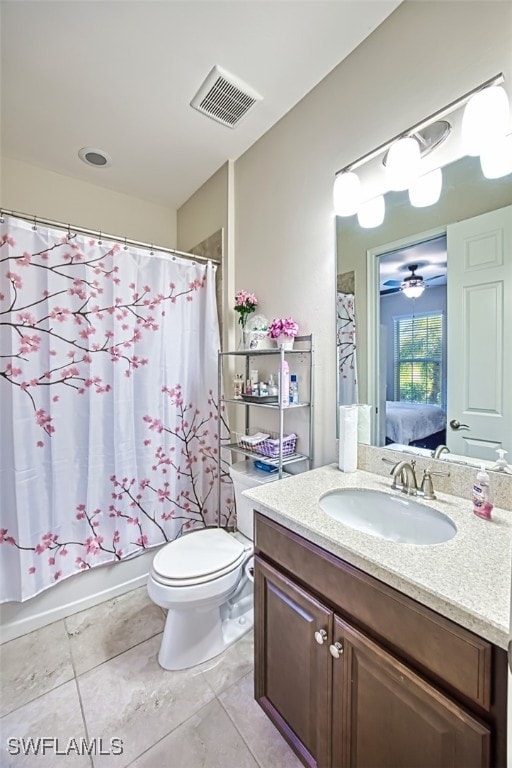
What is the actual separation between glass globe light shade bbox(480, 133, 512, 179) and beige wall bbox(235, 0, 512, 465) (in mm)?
201

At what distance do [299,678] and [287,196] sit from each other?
1.98m

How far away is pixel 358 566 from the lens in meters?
0.76

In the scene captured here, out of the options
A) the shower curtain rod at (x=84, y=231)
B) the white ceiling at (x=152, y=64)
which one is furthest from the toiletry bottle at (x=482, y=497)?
the shower curtain rod at (x=84, y=231)

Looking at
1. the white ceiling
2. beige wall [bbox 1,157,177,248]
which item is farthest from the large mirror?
beige wall [bbox 1,157,177,248]

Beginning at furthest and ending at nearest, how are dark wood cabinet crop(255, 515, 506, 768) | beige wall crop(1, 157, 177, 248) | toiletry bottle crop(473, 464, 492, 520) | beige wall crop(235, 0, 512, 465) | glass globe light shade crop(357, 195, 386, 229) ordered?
beige wall crop(1, 157, 177, 248) < glass globe light shade crop(357, 195, 386, 229) < beige wall crop(235, 0, 512, 465) < toiletry bottle crop(473, 464, 492, 520) < dark wood cabinet crop(255, 515, 506, 768)

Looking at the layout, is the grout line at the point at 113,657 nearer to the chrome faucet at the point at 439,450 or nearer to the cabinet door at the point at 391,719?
the cabinet door at the point at 391,719

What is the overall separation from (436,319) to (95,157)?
2.19 metres

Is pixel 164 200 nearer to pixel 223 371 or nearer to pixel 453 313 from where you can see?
pixel 223 371

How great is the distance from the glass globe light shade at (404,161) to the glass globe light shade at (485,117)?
6.0 inches

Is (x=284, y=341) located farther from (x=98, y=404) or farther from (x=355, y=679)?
(x=355, y=679)

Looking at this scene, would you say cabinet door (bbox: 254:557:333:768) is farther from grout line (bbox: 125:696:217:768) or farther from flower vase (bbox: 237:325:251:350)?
flower vase (bbox: 237:325:251:350)

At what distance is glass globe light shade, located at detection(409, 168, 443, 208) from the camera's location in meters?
1.11

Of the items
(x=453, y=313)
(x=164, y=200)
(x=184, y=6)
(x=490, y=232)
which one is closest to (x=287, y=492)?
(x=453, y=313)

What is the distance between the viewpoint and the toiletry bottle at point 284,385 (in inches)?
59.3
